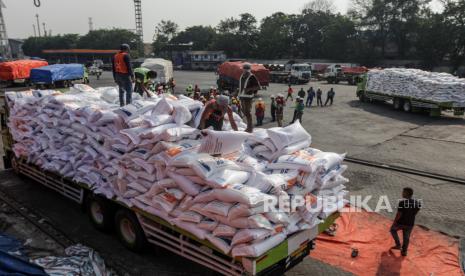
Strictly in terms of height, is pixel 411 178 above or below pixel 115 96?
below

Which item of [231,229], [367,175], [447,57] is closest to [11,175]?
[231,229]

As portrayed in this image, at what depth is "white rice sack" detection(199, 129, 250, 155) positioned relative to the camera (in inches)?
210

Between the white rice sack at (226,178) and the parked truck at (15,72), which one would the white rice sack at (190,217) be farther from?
the parked truck at (15,72)

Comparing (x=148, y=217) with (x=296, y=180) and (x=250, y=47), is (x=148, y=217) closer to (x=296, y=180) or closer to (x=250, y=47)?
(x=296, y=180)

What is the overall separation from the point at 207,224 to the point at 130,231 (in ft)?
7.93

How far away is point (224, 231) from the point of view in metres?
4.66

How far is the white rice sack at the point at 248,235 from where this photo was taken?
444 centimetres

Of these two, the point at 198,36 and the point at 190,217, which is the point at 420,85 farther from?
the point at 198,36

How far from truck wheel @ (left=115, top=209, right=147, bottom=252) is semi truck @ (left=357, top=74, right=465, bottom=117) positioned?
738 inches

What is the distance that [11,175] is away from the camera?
10.9 meters

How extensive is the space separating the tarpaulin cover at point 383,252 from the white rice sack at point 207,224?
2614mm

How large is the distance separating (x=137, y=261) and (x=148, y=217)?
1035 millimetres

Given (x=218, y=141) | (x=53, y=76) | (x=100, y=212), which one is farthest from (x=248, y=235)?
(x=53, y=76)

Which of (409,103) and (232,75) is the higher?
(232,75)
